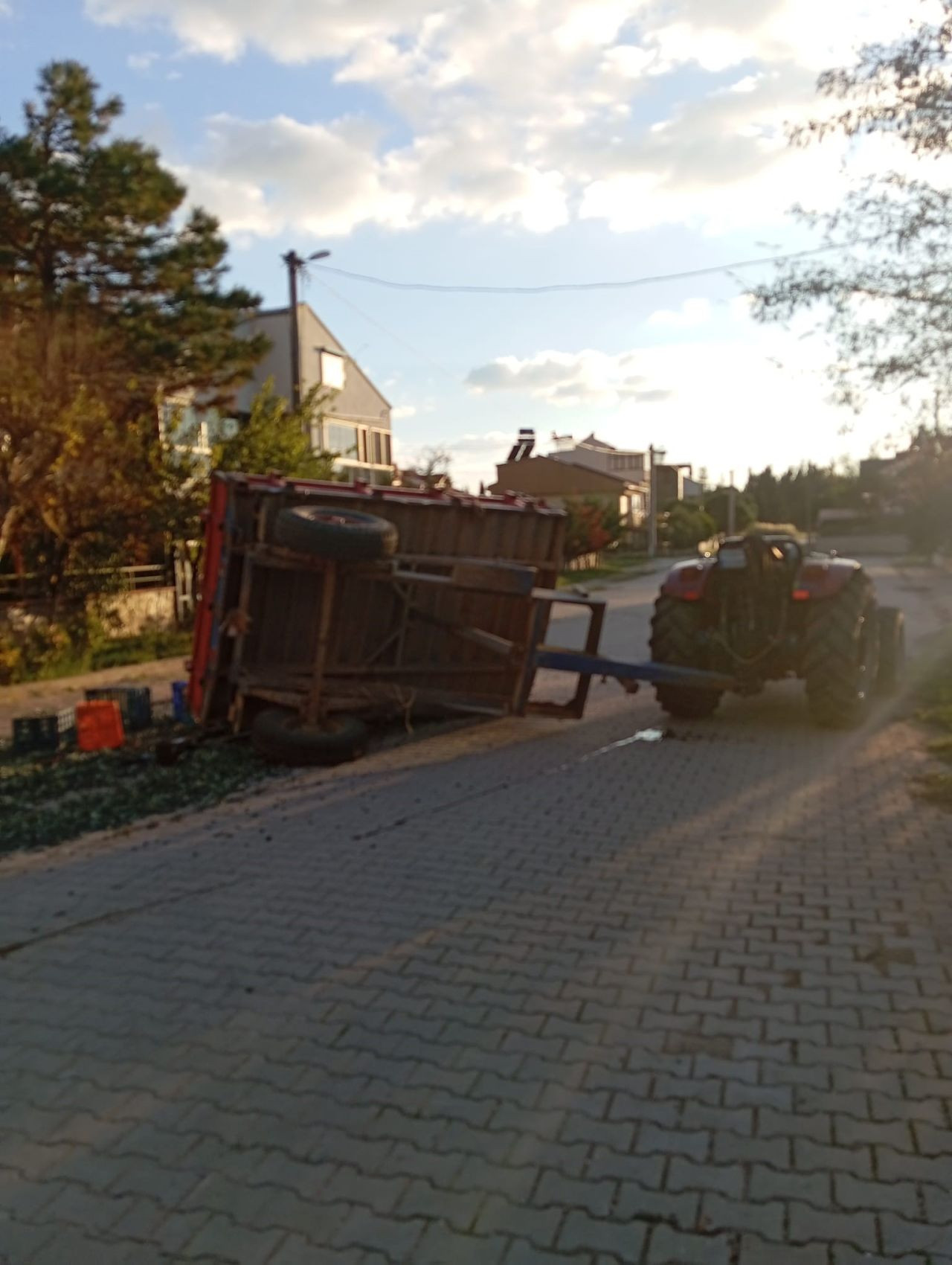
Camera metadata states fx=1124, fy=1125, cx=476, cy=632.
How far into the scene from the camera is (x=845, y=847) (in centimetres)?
642

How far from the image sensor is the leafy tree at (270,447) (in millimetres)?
18000

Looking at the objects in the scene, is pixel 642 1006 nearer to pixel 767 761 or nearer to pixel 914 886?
pixel 914 886

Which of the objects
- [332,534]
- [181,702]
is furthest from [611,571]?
[332,534]

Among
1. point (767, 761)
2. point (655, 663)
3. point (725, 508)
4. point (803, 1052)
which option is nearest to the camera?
point (803, 1052)

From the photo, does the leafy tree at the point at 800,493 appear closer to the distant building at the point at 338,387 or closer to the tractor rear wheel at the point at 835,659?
the distant building at the point at 338,387

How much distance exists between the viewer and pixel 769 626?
33.9 feet

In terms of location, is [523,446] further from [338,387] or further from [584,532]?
[584,532]

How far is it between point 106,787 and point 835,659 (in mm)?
6004

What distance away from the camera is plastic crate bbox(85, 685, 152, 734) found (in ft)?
33.5

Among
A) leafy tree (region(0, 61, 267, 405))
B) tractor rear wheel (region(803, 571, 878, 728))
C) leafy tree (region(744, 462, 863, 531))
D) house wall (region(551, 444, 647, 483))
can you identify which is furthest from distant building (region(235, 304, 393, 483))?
house wall (region(551, 444, 647, 483))

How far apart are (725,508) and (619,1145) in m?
68.3

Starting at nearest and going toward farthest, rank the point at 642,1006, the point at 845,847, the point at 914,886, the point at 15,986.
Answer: the point at 642,1006
the point at 15,986
the point at 914,886
the point at 845,847

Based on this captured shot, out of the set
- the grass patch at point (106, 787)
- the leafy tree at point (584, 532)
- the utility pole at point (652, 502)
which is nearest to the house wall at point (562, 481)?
the utility pole at point (652, 502)

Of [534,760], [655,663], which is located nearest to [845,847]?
[534,760]
